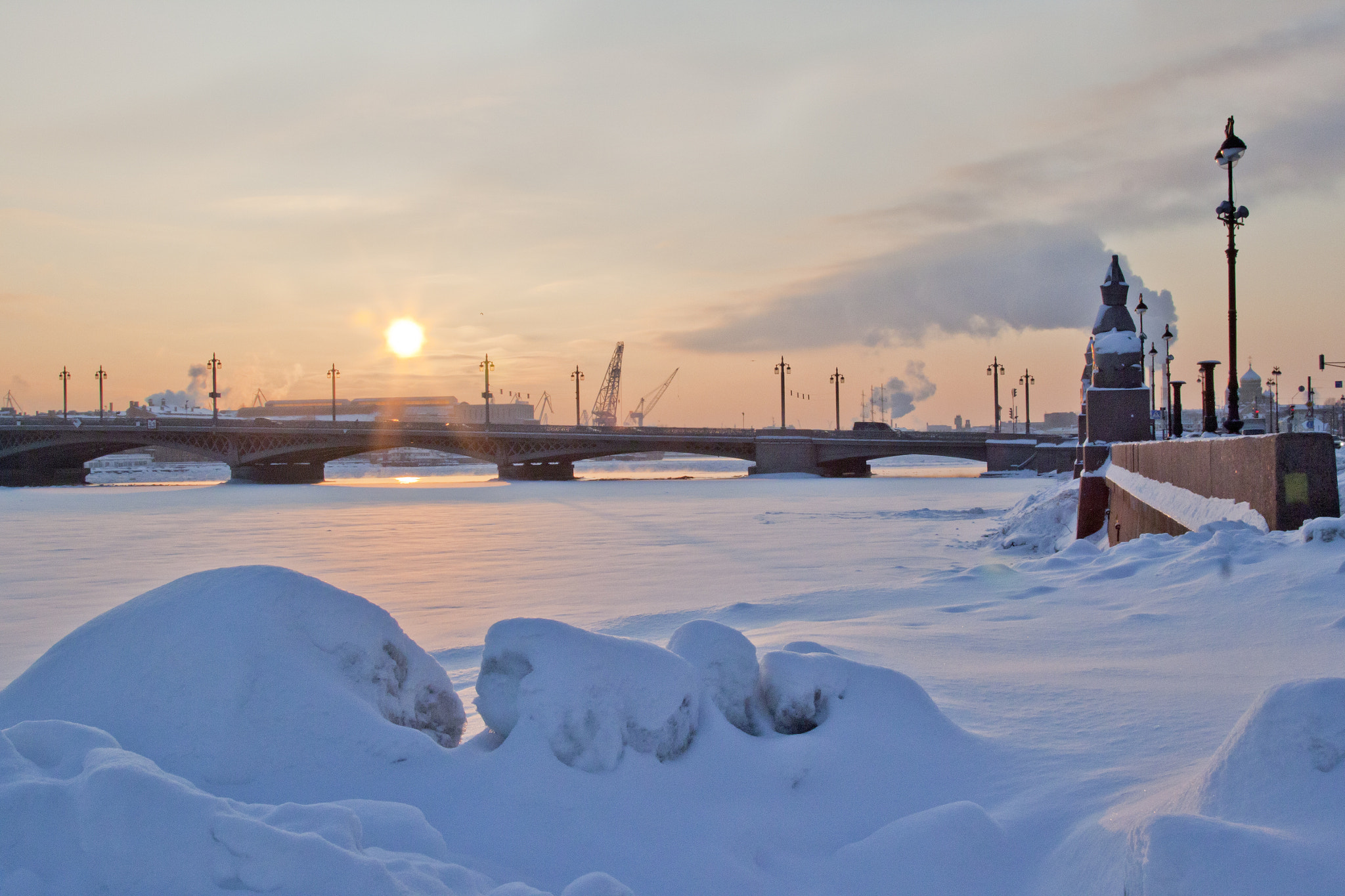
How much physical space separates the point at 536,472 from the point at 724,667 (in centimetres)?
6888

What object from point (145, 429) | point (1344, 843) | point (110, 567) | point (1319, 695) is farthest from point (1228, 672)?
point (145, 429)

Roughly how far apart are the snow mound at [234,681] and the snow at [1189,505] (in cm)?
810

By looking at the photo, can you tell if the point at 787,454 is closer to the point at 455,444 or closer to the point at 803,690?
the point at 455,444

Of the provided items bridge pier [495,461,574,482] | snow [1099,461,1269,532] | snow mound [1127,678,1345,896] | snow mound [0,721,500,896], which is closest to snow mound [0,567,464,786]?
snow mound [0,721,500,896]

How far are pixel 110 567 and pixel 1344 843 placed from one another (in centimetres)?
1868

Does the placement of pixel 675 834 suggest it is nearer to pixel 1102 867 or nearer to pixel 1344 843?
pixel 1102 867

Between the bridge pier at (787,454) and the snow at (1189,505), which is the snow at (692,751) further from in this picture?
the bridge pier at (787,454)

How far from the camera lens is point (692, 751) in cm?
450

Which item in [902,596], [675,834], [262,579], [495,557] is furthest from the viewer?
[495,557]

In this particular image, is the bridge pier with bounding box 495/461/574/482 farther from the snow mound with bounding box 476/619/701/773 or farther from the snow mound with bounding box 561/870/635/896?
the snow mound with bounding box 561/870/635/896

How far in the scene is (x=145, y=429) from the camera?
63.9 m

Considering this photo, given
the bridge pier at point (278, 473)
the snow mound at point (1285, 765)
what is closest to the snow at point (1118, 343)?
the snow mound at point (1285, 765)

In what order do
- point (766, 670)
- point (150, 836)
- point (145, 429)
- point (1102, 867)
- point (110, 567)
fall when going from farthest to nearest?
point (145, 429)
point (110, 567)
point (766, 670)
point (1102, 867)
point (150, 836)

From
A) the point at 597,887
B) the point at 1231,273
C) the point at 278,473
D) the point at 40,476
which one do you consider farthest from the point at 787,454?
the point at 597,887
